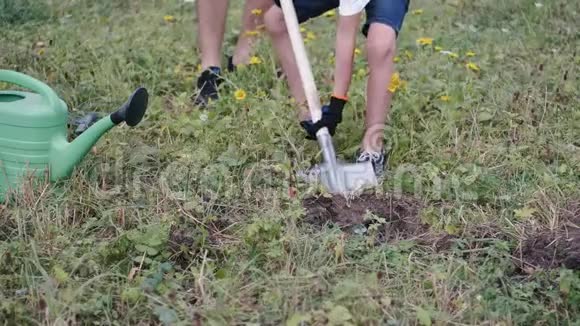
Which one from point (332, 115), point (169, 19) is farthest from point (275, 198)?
point (169, 19)

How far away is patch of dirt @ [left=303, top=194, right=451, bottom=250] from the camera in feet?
7.66

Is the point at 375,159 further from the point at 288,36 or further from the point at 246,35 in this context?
the point at 246,35

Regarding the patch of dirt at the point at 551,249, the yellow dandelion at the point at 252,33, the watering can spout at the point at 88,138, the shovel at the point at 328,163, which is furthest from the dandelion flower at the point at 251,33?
the patch of dirt at the point at 551,249

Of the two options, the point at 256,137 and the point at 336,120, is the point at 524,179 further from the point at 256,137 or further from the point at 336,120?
the point at 256,137

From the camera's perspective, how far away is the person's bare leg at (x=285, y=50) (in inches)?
117

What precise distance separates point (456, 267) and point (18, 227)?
4.09ft

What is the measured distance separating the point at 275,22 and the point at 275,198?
801 millimetres

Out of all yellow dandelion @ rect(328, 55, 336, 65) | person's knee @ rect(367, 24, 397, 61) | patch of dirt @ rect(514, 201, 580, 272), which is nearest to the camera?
patch of dirt @ rect(514, 201, 580, 272)

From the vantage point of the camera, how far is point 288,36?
9.85 feet

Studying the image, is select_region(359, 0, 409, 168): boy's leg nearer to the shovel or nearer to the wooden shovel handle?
the shovel

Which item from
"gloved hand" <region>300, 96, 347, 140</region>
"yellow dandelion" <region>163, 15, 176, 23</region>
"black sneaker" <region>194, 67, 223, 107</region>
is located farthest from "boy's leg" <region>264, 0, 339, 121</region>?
"yellow dandelion" <region>163, 15, 176, 23</region>

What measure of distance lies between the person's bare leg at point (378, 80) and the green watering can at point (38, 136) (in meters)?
0.81

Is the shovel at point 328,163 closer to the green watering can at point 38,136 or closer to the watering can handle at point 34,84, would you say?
the green watering can at point 38,136

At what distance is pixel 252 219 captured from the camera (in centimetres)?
239
